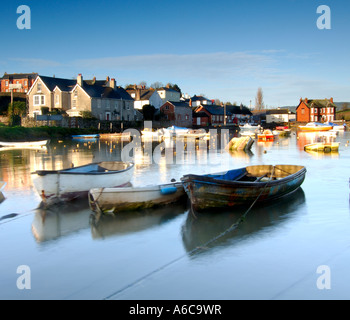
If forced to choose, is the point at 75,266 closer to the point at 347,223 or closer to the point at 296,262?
the point at 296,262

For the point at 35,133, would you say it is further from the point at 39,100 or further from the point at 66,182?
the point at 66,182

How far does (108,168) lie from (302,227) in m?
8.77

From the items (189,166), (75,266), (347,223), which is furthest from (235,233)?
(189,166)

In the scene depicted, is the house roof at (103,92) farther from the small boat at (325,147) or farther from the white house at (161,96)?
the small boat at (325,147)

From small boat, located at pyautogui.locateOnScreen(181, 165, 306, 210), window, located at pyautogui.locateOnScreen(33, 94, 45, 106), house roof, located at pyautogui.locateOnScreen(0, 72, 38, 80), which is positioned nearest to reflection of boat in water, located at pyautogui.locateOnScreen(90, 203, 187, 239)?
small boat, located at pyautogui.locateOnScreen(181, 165, 306, 210)

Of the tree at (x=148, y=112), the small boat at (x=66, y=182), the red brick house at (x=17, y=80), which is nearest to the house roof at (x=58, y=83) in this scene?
the tree at (x=148, y=112)

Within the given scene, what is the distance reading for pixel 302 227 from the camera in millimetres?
12398

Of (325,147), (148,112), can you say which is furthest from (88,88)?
(325,147)

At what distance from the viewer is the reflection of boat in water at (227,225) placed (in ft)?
35.4

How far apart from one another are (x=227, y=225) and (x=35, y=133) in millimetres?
47924

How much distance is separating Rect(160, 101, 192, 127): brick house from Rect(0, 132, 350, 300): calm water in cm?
7616

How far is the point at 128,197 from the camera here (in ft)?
44.2

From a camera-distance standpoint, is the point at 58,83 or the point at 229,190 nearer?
the point at 229,190
